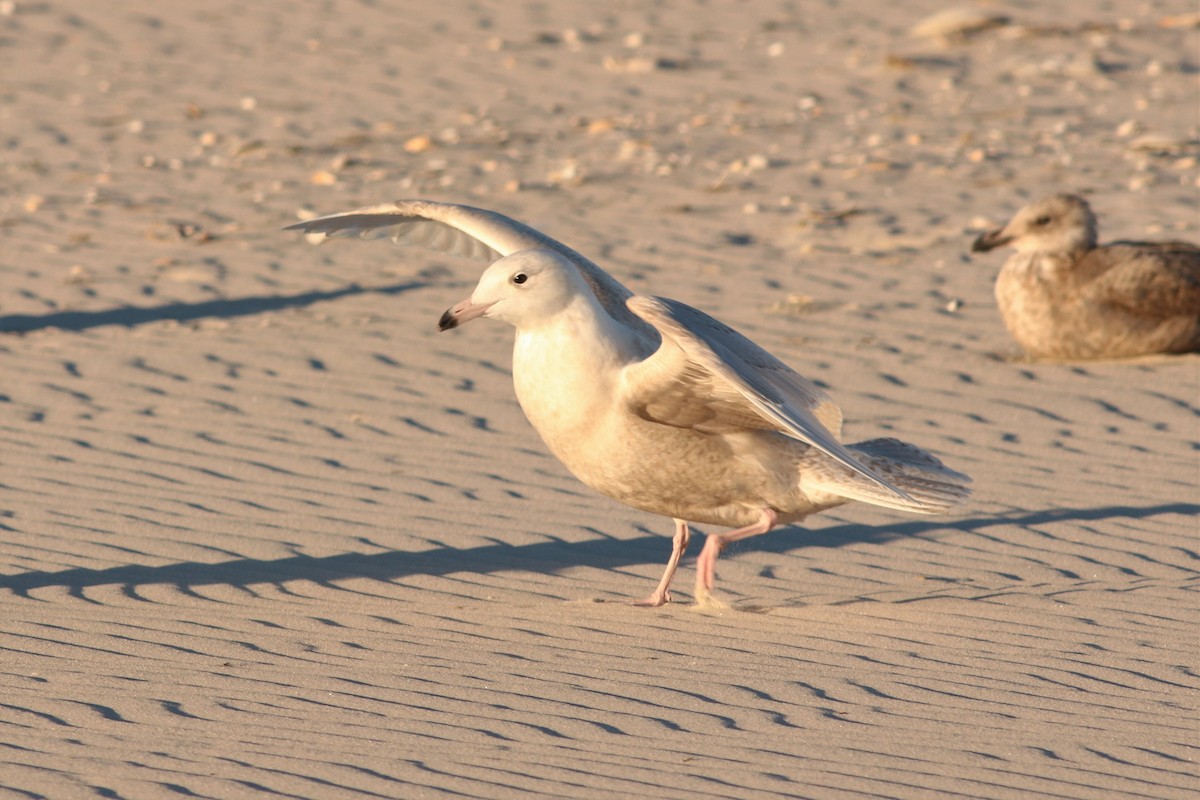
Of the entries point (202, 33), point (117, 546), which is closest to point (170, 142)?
point (202, 33)

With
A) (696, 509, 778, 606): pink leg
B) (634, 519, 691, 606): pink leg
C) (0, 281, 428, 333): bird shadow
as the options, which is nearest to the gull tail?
(696, 509, 778, 606): pink leg

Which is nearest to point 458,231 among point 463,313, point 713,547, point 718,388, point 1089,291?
point 463,313

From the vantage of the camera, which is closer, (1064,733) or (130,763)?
(130,763)

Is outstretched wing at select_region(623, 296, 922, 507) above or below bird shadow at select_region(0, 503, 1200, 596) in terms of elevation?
above

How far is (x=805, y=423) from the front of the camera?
18.4ft

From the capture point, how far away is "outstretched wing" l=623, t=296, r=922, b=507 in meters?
5.46

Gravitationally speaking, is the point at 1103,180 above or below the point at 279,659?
above

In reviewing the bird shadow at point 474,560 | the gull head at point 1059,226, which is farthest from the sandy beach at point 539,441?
the gull head at point 1059,226

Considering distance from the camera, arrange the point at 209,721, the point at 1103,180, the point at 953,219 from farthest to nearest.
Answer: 1. the point at 1103,180
2. the point at 953,219
3. the point at 209,721

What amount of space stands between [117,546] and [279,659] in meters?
1.67

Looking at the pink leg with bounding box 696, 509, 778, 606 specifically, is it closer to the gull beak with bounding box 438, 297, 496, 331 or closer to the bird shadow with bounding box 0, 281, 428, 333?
the gull beak with bounding box 438, 297, 496, 331

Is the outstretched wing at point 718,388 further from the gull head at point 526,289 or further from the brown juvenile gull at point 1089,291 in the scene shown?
the brown juvenile gull at point 1089,291

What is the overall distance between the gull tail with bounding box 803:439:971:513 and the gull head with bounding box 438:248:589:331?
1001 millimetres

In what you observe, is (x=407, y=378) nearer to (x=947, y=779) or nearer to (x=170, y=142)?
(x=947, y=779)
